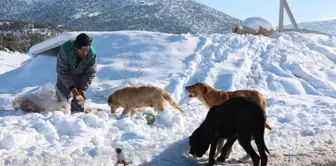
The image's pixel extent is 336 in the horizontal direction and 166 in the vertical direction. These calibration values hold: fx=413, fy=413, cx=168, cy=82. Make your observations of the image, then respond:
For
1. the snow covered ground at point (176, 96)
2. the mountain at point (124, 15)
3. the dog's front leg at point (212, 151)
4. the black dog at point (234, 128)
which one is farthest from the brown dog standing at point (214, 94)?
the mountain at point (124, 15)

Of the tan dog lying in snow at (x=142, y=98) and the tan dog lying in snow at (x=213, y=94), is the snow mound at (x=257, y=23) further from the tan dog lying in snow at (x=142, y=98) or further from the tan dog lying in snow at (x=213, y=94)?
the tan dog lying in snow at (x=142, y=98)

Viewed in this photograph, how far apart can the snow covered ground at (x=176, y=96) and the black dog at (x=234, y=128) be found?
28 centimetres

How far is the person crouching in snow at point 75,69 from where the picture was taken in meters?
7.52

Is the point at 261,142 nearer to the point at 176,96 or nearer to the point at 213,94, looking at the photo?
the point at 213,94

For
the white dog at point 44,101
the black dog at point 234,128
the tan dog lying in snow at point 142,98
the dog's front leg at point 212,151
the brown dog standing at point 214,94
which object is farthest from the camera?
the white dog at point 44,101

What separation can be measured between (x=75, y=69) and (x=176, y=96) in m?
3.86

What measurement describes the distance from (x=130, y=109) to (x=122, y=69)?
537cm

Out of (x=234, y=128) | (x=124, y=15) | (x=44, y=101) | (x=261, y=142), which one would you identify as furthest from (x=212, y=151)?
(x=124, y=15)

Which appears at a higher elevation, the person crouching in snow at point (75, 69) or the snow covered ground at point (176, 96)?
the person crouching in snow at point (75, 69)

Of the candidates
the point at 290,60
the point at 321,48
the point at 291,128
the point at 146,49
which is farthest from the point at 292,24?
the point at 291,128

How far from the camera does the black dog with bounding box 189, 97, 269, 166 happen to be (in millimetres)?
4961

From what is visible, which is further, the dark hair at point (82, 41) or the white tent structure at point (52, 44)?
the white tent structure at point (52, 44)

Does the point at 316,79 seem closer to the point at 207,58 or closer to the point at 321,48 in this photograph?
the point at 207,58

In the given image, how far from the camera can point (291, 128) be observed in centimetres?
736
